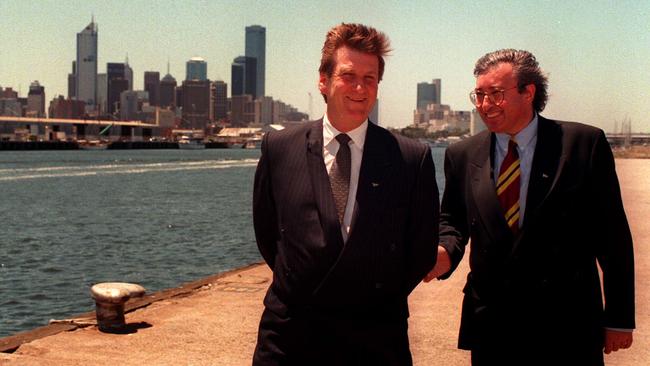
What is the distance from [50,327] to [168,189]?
60039mm

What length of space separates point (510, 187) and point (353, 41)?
37.6 inches

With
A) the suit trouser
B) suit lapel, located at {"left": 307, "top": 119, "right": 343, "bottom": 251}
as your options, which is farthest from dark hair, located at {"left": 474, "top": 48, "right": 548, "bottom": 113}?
the suit trouser

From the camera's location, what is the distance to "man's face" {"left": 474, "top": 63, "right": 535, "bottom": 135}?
371 centimetres

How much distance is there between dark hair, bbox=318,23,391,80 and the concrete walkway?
406 centimetres

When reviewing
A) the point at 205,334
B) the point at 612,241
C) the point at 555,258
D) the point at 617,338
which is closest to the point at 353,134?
the point at 555,258

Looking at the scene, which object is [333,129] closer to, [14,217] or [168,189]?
[14,217]

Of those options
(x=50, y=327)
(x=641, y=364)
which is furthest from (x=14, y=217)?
(x=641, y=364)

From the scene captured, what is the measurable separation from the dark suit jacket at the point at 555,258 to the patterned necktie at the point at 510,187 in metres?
0.05

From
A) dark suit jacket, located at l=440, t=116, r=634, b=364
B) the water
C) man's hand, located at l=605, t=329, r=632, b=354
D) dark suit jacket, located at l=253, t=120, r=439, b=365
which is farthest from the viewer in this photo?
the water

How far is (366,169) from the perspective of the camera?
317 cm

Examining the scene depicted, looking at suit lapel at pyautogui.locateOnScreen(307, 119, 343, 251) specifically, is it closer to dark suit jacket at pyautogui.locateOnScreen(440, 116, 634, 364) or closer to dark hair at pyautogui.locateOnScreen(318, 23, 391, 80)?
dark hair at pyautogui.locateOnScreen(318, 23, 391, 80)

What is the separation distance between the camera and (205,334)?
820 centimetres

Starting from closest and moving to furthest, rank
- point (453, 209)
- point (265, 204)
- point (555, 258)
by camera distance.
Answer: point (265, 204), point (555, 258), point (453, 209)

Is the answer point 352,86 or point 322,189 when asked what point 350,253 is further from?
point 352,86
